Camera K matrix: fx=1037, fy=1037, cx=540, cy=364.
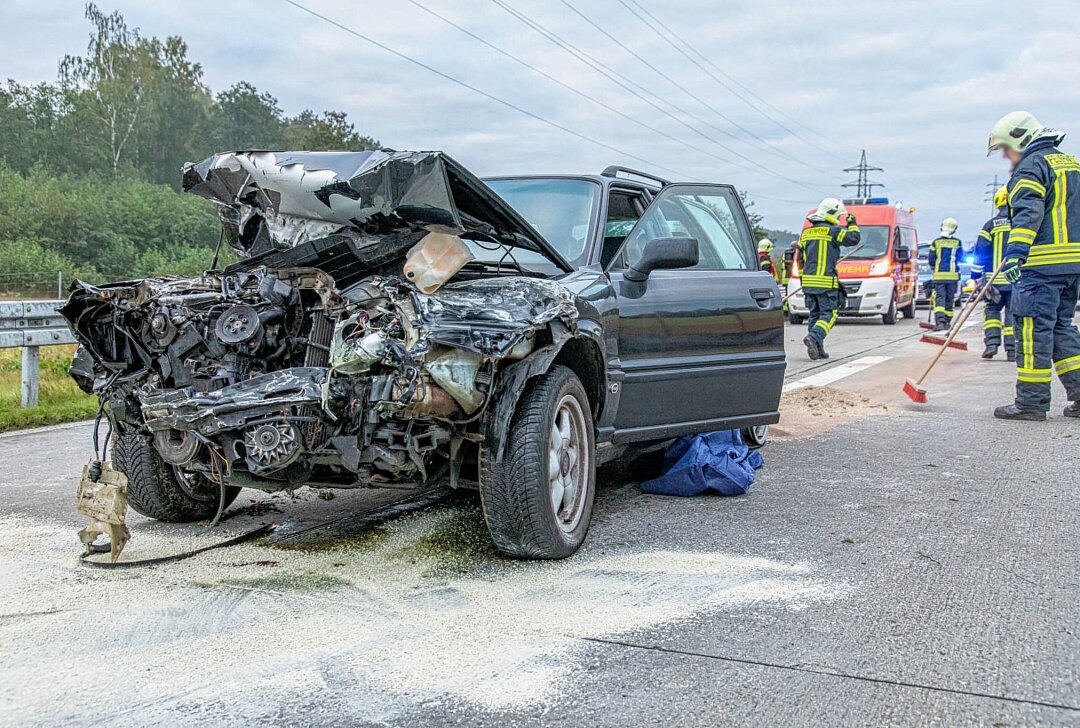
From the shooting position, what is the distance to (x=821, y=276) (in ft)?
46.1

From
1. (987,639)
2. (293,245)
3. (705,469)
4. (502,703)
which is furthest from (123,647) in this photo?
(705,469)

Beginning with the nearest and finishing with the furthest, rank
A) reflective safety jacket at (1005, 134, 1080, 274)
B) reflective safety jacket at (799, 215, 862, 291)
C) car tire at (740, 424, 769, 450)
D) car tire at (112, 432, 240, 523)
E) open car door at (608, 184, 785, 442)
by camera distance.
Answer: car tire at (112, 432, 240, 523)
open car door at (608, 184, 785, 442)
car tire at (740, 424, 769, 450)
reflective safety jacket at (1005, 134, 1080, 274)
reflective safety jacket at (799, 215, 862, 291)

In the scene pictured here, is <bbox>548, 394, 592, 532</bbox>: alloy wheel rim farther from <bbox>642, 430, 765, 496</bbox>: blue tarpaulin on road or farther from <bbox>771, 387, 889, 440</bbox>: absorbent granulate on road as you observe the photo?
<bbox>771, 387, 889, 440</bbox>: absorbent granulate on road

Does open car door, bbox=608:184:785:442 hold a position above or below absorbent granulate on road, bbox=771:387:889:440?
above

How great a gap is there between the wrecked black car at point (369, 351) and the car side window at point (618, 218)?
0.40 metres

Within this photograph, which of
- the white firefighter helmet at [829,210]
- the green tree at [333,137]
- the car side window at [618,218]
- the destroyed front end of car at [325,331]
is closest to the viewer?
the destroyed front end of car at [325,331]

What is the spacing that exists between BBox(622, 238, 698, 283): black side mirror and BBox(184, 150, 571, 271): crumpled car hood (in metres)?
0.66

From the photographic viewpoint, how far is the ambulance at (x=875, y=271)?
21828mm

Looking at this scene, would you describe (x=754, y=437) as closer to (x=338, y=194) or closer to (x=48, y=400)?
(x=338, y=194)

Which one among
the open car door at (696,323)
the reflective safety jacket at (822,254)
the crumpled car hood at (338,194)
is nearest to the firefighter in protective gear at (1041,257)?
the open car door at (696,323)

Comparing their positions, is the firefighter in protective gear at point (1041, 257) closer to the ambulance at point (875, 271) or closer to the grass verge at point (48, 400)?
the grass verge at point (48, 400)

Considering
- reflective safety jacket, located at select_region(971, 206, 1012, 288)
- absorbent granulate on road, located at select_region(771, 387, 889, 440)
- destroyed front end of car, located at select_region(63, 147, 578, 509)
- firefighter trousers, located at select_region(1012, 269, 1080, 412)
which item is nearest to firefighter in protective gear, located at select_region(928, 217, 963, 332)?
reflective safety jacket, located at select_region(971, 206, 1012, 288)

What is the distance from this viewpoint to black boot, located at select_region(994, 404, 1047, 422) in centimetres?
816

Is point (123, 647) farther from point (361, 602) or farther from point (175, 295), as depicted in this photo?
point (175, 295)
